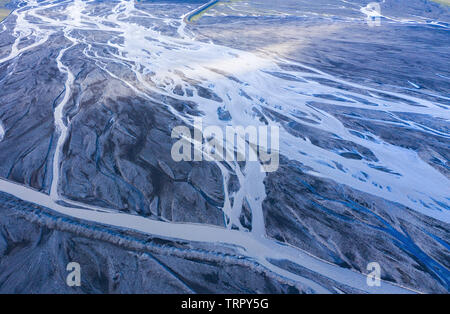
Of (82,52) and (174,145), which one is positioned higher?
(82,52)

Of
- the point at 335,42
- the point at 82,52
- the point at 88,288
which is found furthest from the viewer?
the point at 335,42

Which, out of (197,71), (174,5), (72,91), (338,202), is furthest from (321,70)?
(174,5)

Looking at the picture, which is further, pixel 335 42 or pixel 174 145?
pixel 335 42

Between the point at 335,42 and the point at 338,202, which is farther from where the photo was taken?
the point at 335,42

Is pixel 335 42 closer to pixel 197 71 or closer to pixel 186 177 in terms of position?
pixel 197 71

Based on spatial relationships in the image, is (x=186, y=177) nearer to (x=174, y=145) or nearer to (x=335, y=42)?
(x=174, y=145)

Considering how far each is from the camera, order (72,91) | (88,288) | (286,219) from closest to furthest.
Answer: (88,288)
(286,219)
(72,91)
